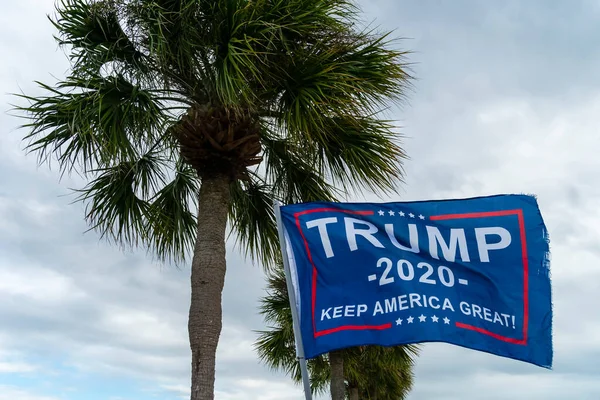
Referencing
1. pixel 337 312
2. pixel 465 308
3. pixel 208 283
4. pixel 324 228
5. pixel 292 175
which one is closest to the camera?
pixel 337 312

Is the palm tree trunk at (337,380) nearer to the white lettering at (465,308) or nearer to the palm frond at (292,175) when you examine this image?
the palm frond at (292,175)

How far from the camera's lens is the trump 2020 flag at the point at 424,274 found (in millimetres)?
5730

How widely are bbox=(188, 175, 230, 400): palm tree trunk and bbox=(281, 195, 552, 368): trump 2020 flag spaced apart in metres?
2.20

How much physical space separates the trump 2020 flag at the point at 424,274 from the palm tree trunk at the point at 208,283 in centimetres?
220

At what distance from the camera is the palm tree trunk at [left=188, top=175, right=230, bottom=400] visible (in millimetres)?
7598

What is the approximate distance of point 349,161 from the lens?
972 centimetres

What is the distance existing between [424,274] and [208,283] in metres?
2.89

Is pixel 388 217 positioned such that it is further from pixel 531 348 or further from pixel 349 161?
pixel 349 161

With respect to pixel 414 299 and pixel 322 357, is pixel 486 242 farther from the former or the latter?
pixel 322 357

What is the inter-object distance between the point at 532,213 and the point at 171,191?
241 inches

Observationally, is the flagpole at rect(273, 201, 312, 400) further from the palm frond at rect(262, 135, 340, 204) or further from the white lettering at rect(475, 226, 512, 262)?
the palm frond at rect(262, 135, 340, 204)

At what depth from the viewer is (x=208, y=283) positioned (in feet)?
26.1

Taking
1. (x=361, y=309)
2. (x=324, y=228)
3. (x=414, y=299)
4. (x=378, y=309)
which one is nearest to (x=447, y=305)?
(x=414, y=299)

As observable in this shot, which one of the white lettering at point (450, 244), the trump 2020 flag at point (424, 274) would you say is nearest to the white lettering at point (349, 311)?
the trump 2020 flag at point (424, 274)
